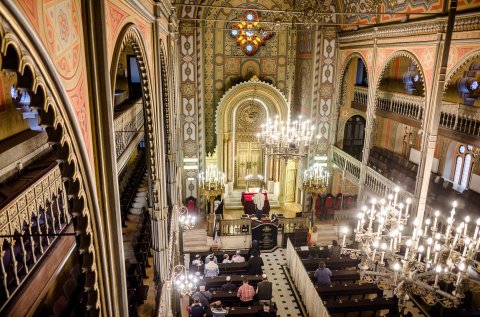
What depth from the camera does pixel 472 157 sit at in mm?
12445

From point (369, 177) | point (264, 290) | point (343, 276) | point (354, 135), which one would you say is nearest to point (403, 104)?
point (369, 177)

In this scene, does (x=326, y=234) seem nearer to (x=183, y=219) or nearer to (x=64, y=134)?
(x=183, y=219)

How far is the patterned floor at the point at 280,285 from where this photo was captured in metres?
11.1

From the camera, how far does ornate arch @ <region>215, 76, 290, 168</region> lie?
54.6ft

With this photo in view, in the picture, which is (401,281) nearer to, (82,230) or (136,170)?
(82,230)

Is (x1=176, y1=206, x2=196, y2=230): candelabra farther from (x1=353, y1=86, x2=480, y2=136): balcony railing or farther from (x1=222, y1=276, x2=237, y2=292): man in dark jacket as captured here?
(x1=353, y1=86, x2=480, y2=136): balcony railing

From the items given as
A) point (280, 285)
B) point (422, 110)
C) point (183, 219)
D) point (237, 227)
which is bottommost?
point (280, 285)

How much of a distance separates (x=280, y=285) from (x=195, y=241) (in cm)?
427

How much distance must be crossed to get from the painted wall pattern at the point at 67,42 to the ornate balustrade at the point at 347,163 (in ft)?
42.2

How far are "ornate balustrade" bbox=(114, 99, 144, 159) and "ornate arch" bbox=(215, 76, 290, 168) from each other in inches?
196

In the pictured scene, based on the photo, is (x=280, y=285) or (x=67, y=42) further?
(x=280, y=285)

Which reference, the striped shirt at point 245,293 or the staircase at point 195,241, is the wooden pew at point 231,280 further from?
the staircase at point 195,241

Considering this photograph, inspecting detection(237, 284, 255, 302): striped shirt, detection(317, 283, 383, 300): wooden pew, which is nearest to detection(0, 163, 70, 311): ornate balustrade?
detection(237, 284, 255, 302): striped shirt

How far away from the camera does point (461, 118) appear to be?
33.8 feet
